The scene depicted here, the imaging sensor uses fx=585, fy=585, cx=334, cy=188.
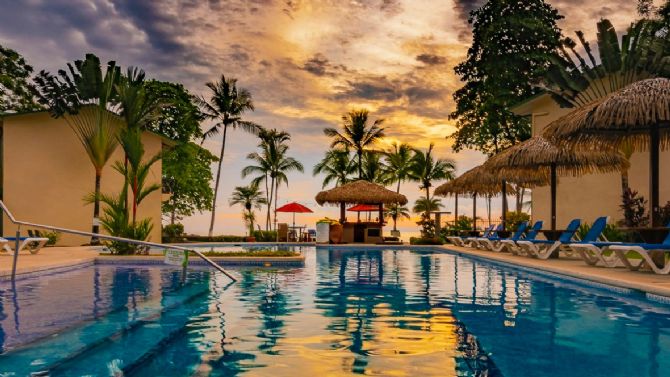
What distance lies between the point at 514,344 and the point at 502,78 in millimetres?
25674

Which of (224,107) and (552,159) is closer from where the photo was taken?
(552,159)

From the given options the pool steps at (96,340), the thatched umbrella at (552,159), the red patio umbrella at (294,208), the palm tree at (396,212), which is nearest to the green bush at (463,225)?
the red patio umbrella at (294,208)

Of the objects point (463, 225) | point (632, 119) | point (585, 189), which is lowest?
point (463, 225)

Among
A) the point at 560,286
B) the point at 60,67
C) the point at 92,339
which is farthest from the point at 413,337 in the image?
the point at 60,67

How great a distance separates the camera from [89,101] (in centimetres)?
2284

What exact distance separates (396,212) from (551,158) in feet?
73.8

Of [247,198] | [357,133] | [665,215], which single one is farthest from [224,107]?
[665,215]

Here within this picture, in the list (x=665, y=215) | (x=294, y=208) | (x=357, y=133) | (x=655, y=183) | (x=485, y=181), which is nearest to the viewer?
(x=655, y=183)

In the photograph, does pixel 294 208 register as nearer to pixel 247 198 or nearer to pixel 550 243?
pixel 247 198

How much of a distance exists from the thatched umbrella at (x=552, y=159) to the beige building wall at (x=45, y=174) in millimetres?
16020

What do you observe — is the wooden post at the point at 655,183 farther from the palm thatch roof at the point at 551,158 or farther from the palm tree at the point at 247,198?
the palm tree at the point at 247,198

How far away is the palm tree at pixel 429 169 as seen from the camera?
3562 cm

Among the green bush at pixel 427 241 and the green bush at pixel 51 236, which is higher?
the green bush at pixel 51 236

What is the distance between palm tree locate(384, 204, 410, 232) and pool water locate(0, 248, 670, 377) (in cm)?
2749
